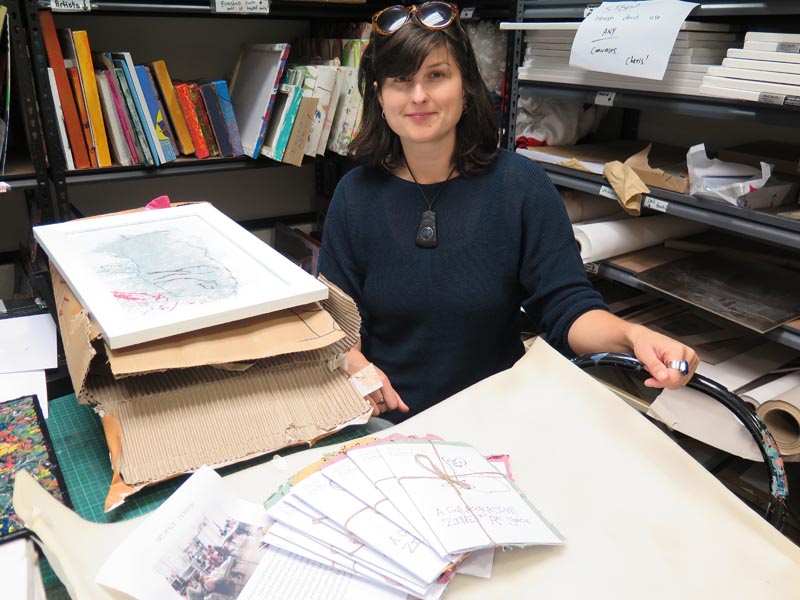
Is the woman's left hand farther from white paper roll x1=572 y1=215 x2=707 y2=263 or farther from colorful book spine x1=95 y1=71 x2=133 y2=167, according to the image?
colorful book spine x1=95 y1=71 x2=133 y2=167

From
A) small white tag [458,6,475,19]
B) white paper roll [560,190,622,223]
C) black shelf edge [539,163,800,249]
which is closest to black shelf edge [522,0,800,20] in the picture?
small white tag [458,6,475,19]

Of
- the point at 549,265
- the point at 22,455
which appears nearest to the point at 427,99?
the point at 549,265

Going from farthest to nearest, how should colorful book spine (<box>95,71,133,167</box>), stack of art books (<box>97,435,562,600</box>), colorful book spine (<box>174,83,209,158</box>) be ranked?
colorful book spine (<box>174,83,209,158</box>), colorful book spine (<box>95,71,133,167</box>), stack of art books (<box>97,435,562,600</box>)

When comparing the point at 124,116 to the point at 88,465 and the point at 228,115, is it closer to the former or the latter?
the point at 228,115

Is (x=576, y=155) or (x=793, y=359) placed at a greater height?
(x=576, y=155)

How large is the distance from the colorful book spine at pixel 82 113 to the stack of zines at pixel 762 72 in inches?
60.2

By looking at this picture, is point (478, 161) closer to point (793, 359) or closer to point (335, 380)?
point (335, 380)

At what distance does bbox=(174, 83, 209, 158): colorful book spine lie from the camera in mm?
1781

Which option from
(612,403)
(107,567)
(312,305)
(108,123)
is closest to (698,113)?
(612,403)

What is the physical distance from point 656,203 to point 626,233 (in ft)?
0.58

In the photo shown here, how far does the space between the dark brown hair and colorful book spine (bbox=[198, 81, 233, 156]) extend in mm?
671

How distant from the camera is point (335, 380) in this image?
88 cm

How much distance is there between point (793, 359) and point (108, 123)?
1.89m

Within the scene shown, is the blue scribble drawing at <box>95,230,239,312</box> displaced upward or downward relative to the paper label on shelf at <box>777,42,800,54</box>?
downward
